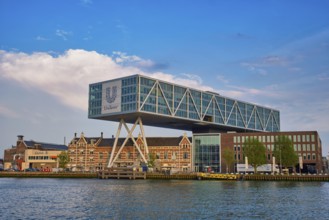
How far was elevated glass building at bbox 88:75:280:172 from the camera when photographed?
456 ft

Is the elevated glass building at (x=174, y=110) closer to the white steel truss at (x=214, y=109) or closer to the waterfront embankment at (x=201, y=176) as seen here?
the white steel truss at (x=214, y=109)

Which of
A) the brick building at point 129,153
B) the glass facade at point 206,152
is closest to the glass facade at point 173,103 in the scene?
the glass facade at point 206,152

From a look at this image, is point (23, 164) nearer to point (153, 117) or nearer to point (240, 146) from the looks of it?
point (153, 117)

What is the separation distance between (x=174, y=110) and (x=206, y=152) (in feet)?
65.8

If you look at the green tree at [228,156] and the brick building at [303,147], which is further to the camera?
the brick building at [303,147]

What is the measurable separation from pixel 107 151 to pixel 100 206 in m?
107

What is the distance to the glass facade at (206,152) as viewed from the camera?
155m

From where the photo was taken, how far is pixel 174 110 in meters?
148

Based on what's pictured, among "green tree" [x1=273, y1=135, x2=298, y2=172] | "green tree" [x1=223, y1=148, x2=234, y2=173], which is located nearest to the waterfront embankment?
"green tree" [x1=273, y1=135, x2=298, y2=172]

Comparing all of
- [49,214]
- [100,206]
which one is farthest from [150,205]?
[49,214]

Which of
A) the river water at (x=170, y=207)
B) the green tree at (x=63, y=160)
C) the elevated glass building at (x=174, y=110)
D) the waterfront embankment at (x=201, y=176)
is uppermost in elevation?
the elevated glass building at (x=174, y=110)

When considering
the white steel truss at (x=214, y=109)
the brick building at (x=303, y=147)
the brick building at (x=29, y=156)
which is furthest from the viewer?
the brick building at (x=29, y=156)

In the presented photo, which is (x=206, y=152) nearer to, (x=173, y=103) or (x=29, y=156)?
(x=173, y=103)

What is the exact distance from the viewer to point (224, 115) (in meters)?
169
